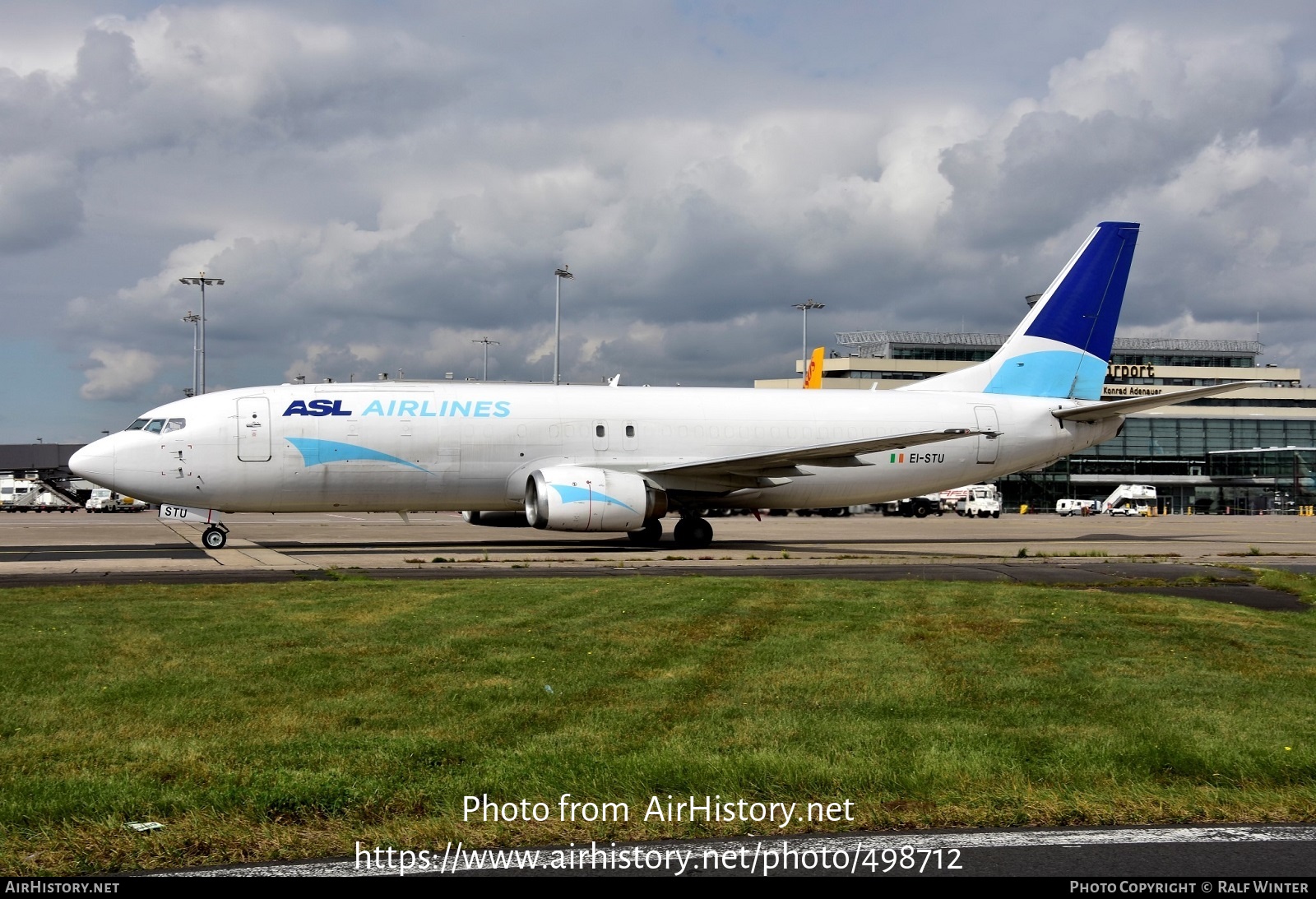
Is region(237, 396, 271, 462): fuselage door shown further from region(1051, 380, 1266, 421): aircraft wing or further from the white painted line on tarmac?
the white painted line on tarmac

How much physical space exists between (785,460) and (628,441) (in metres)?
4.06

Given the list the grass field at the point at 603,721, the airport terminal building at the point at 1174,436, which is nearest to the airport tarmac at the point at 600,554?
the grass field at the point at 603,721

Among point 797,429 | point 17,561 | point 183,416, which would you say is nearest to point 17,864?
point 17,561

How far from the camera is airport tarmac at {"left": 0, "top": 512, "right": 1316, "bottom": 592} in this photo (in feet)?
62.8

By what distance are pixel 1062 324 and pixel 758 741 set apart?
93.4ft

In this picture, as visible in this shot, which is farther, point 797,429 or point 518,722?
point 797,429

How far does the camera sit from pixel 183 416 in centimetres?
2494

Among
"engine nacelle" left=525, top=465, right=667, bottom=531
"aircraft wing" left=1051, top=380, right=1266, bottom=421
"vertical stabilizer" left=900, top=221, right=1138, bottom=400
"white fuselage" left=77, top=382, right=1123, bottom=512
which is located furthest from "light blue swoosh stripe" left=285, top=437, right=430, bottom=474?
"aircraft wing" left=1051, top=380, right=1266, bottom=421

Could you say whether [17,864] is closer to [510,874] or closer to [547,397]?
[510,874]

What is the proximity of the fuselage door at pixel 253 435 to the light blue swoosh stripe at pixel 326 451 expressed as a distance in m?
0.51

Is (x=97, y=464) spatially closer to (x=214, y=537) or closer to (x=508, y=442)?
(x=214, y=537)

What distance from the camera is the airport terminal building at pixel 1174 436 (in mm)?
103375

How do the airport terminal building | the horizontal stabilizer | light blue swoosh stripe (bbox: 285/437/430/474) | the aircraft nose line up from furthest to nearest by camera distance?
the airport terminal building, the horizontal stabilizer, light blue swoosh stripe (bbox: 285/437/430/474), the aircraft nose

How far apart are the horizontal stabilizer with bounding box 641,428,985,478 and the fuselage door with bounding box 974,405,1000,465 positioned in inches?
173
